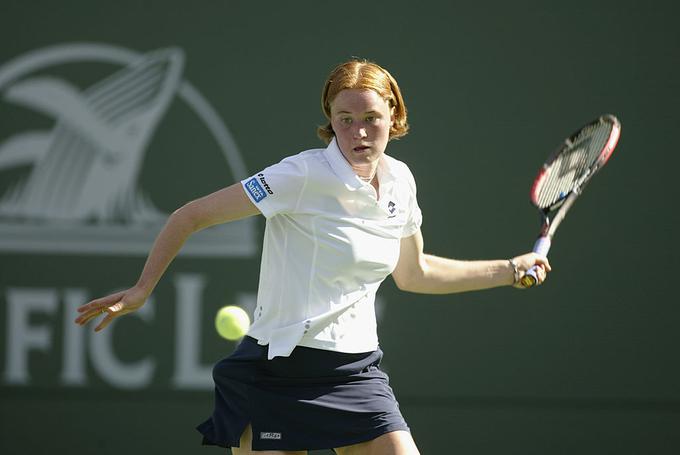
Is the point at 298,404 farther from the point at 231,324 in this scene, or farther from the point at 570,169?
the point at 570,169

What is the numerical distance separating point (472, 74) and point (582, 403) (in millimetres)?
1497

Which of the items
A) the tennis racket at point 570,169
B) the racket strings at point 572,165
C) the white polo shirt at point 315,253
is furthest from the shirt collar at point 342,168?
the racket strings at point 572,165

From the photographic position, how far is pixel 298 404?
270cm

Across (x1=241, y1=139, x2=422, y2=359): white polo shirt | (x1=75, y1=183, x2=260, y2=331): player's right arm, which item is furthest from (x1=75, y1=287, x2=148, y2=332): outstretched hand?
(x1=241, y1=139, x2=422, y2=359): white polo shirt

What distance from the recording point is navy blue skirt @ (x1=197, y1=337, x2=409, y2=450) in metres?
2.68

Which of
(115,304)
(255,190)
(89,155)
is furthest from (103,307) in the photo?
(89,155)

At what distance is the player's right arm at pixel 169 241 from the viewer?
99.2 inches

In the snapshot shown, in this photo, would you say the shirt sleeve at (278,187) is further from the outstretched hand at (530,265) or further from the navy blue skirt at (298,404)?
the outstretched hand at (530,265)

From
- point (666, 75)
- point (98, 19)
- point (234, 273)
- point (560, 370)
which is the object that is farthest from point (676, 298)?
point (98, 19)

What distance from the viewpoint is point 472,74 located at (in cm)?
477

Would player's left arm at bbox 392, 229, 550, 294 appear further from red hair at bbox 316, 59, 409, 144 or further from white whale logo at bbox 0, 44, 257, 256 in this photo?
white whale logo at bbox 0, 44, 257, 256

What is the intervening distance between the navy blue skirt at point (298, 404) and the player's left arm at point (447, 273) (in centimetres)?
37

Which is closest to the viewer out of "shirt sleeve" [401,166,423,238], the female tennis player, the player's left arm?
the female tennis player

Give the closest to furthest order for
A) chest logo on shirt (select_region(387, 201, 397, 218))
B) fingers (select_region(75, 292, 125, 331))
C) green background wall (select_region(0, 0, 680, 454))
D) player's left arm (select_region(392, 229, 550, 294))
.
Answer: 1. fingers (select_region(75, 292, 125, 331))
2. chest logo on shirt (select_region(387, 201, 397, 218))
3. player's left arm (select_region(392, 229, 550, 294))
4. green background wall (select_region(0, 0, 680, 454))
